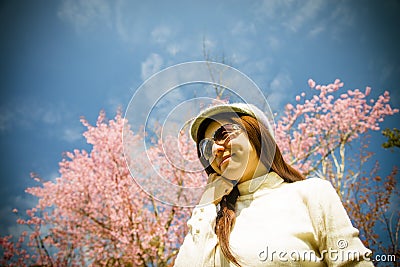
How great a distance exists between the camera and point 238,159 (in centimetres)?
137

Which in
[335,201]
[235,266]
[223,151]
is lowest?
[235,266]

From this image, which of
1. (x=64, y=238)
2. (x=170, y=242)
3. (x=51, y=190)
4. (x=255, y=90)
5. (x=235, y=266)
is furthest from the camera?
(x=51, y=190)

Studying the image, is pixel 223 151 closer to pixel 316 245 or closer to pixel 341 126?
pixel 316 245

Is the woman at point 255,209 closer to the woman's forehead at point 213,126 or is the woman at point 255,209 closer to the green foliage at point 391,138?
the woman's forehead at point 213,126

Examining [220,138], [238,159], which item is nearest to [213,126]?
[220,138]

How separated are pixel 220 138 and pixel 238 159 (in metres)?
0.15

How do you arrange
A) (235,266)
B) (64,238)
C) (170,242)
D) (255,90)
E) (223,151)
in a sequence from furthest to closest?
(64,238) → (170,242) → (223,151) → (255,90) → (235,266)

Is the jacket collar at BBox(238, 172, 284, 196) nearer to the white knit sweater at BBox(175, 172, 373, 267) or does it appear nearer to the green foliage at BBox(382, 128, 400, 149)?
the white knit sweater at BBox(175, 172, 373, 267)

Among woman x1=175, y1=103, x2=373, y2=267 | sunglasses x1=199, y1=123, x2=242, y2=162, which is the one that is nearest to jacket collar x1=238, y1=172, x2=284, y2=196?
woman x1=175, y1=103, x2=373, y2=267

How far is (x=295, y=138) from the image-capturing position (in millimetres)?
7633

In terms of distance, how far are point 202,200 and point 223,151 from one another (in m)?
0.29

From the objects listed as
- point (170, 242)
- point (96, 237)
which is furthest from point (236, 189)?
point (96, 237)

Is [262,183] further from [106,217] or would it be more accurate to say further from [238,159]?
[106,217]

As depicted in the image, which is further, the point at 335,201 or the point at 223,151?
the point at 223,151
